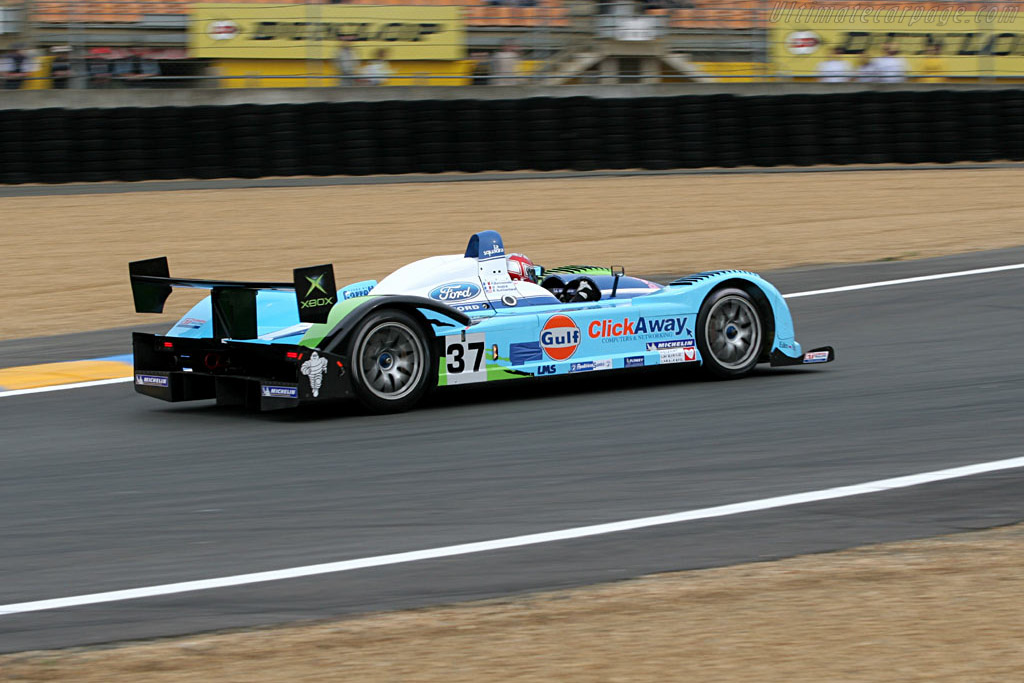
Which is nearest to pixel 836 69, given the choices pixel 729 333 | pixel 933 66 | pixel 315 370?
A: pixel 933 66

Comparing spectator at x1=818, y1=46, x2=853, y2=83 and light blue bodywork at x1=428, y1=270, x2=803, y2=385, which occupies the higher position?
spectator at x1=818, y1=46, x2=853, y2=83

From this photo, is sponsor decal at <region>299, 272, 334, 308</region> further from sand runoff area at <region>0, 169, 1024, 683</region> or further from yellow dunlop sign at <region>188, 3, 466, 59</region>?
yellow dunlop sign at <region>188, 3, 466, 59</region>

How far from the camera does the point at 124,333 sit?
11.5 meters

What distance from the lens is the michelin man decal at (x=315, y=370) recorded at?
743 centimetres

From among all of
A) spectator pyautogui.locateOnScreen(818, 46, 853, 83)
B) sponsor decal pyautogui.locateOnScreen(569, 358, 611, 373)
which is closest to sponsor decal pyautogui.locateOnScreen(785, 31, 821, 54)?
spectator pyautogui.locateOnScreen(818, 46, 853, 83)

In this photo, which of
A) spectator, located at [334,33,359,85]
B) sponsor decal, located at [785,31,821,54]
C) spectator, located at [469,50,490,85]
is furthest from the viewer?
sponsor decal, located at [785,31,821,54]

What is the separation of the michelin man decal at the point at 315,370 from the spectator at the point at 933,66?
19694 mm

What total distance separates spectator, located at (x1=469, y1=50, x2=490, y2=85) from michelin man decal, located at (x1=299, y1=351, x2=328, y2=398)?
56.0 feet

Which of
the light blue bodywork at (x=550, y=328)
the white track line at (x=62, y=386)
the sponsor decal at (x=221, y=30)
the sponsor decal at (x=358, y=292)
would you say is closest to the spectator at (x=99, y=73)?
the sponsor decal at (x=221, y=30)

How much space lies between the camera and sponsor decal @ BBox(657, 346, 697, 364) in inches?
338

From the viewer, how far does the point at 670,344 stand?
8.62 m

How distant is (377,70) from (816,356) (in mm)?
15480

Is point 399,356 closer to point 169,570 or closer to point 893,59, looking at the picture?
point 169,570

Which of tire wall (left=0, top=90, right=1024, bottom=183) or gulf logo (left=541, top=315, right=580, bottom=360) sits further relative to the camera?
tire wall (left=0, top=90, right=1024, bottom=183)
